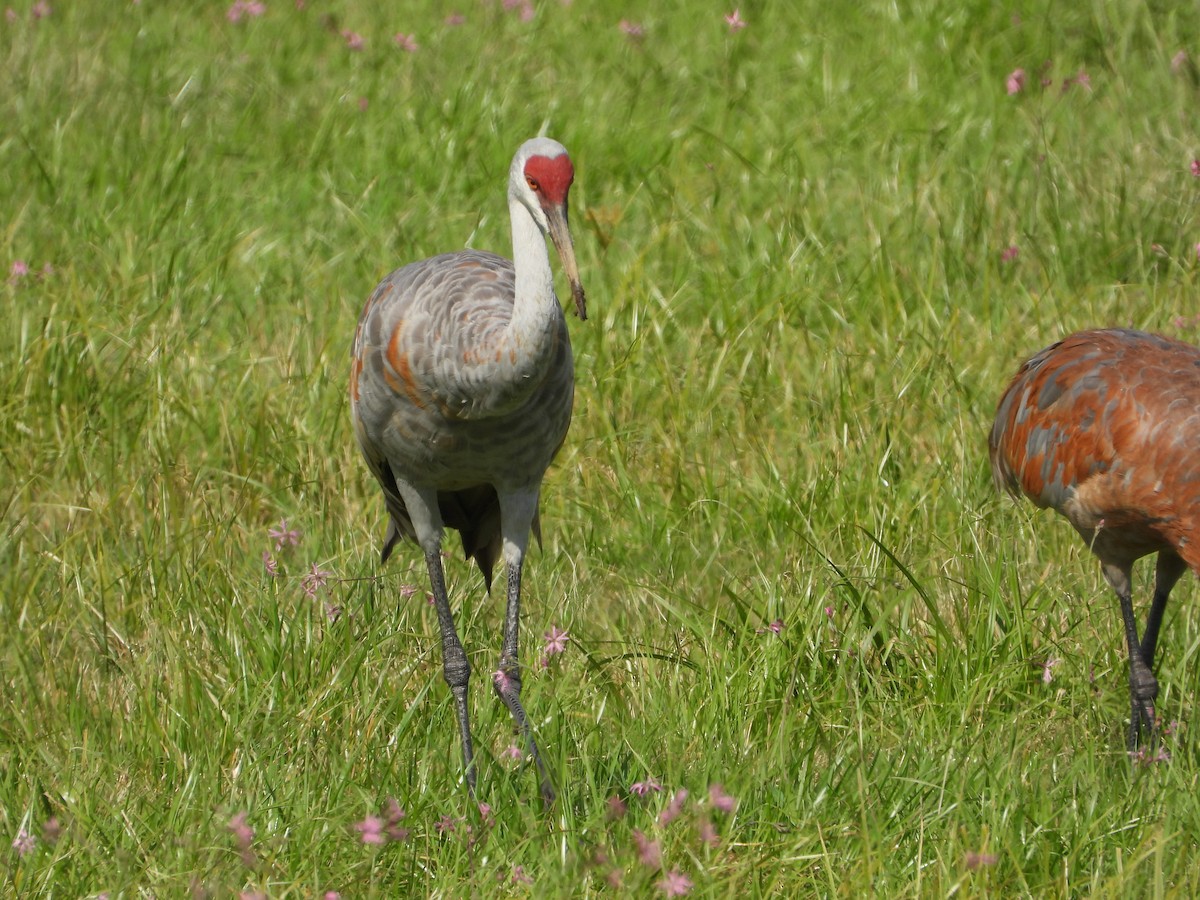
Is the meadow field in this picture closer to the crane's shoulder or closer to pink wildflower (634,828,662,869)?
pink wildflower (634,828,662,869)

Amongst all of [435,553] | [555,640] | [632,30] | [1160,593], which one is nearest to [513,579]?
[435,553]

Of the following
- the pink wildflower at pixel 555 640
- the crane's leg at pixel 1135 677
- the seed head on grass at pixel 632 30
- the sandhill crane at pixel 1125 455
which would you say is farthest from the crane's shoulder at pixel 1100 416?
the seed head on grass at pixel 632 30

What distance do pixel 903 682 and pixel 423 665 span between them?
131cm

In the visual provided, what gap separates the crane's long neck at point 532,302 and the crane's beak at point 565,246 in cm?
6

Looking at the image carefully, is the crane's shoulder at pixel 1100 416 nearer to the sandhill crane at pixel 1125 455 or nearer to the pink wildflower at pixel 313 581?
the sandhill crane at pixel 1125 455

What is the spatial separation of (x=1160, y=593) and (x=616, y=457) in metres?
1.77

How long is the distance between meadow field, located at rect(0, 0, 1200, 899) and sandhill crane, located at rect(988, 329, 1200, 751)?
0.20 m

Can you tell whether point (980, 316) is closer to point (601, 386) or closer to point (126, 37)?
point (601, 386)

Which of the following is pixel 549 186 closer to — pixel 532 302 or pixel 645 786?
pixel 532 302

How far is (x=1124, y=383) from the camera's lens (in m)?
4.25

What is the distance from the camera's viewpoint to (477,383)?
12.9ft

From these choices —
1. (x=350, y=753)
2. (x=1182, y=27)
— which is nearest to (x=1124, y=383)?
(x=350, y=753)

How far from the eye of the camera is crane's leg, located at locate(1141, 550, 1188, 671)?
4.31 m

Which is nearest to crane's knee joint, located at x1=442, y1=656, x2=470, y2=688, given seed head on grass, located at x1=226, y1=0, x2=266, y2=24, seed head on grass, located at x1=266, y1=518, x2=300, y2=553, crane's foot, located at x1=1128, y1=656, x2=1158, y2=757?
seed head on grass, located at x1=266, y1=518, x2=300, y2=553
